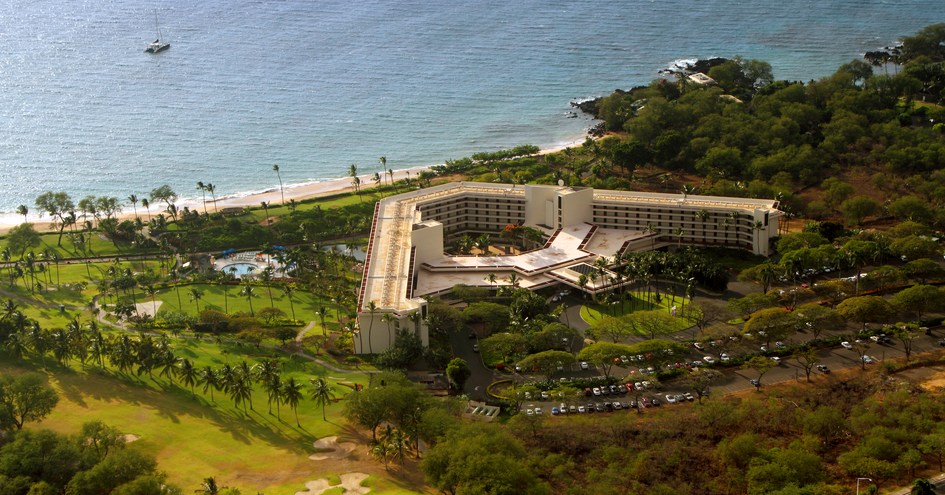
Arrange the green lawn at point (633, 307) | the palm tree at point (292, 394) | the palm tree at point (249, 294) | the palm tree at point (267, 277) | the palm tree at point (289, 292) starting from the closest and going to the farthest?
the palm tree at point (292, 394), the green lawn at point (633, 307), the palm tree at point (249, 294), the palm tree at point (289, 292), the palm tree at point (267, 277)

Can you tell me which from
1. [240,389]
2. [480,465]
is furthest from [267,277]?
[480,465]

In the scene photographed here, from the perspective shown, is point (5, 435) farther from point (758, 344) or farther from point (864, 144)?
point (864, 144)

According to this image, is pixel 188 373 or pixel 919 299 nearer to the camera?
pixel 188 373

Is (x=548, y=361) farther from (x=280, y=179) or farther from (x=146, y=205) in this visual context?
(x=280, y=179)

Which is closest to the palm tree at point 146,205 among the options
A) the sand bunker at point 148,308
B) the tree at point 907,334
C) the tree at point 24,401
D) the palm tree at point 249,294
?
the sand bunker at point 148,308

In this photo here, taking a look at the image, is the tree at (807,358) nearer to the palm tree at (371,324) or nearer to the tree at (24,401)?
the palm tree at (371,324)

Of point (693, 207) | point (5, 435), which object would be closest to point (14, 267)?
point (5, 435)
